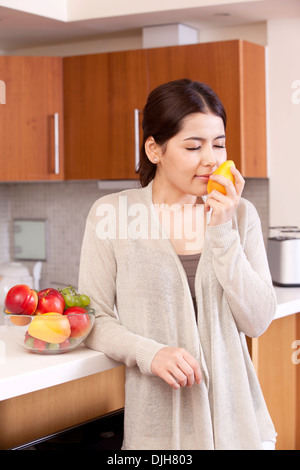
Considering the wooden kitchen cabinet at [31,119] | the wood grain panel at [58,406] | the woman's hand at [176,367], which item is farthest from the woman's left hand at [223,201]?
the wooden kitchen cabinet at [31,119]

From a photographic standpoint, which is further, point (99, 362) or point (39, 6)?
point (39, 6)

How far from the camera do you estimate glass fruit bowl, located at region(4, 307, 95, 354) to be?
1.43 metres

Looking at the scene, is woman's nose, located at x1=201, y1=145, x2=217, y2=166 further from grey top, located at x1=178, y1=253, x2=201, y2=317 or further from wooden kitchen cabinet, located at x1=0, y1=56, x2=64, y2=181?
wooden kitchen cabinet, located at x1=0, y1=56, x2=64, y2=181

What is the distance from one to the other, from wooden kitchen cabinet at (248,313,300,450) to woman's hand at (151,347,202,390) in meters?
0.89

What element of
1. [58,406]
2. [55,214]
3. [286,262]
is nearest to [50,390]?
[58,406]

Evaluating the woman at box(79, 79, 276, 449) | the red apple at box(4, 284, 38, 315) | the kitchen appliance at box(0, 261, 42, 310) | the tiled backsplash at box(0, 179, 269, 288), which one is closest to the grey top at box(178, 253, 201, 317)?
the woman at box(79, 79, 276, 449)

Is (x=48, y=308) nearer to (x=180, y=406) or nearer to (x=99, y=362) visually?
(x=99, y=362)

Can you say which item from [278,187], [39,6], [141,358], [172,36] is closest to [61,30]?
[39,6]

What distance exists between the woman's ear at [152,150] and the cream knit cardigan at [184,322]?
0.43ft

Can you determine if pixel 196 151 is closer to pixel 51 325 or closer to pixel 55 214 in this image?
pixel 51 325

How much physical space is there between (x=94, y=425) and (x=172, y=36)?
206 centimetres

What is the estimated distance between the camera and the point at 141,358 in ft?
4.62

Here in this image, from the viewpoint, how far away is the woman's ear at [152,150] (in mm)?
1541
